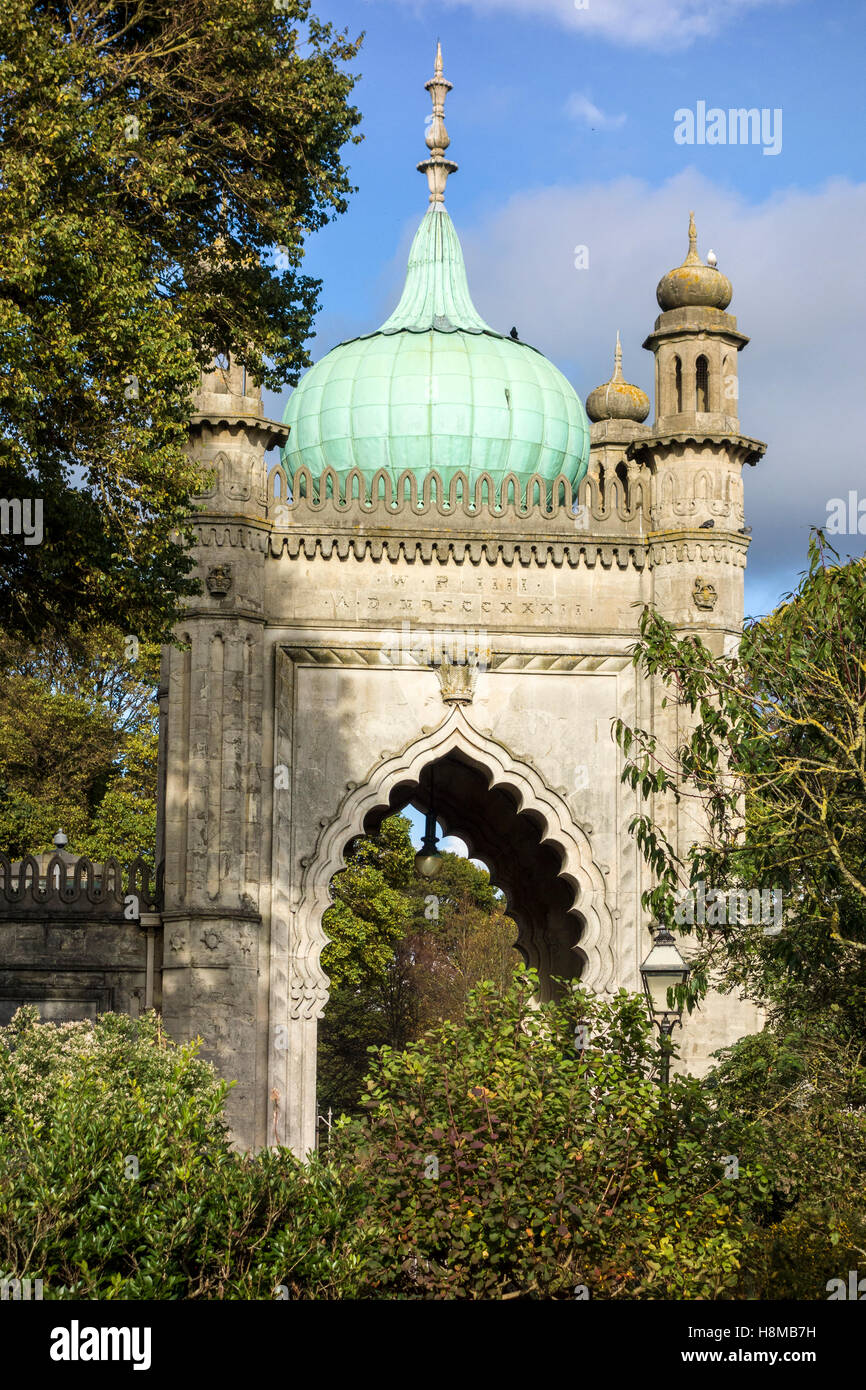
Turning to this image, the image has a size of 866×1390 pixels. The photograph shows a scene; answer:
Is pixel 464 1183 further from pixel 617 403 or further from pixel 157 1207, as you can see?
pixel 617 403

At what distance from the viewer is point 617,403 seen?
106 ft

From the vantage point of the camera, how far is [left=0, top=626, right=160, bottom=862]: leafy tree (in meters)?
39.8

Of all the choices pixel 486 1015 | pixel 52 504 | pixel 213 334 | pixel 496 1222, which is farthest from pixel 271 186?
pixel 496 1222

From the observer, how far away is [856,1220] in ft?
44.6

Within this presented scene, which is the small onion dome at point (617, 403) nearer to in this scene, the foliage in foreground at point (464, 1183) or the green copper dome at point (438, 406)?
the green copper dome at point (438, 406)

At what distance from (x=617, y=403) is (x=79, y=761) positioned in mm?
16492

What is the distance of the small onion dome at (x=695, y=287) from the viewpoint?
2712 cm

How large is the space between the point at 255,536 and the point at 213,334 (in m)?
7.54

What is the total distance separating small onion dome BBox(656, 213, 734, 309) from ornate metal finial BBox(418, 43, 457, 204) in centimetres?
617

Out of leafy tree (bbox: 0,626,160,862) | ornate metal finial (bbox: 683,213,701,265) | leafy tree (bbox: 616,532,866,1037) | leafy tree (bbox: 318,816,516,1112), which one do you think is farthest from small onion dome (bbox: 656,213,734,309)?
leafy tree (bbox: 318,816,516,1112)

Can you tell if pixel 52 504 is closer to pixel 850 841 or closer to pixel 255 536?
pixel 850 841

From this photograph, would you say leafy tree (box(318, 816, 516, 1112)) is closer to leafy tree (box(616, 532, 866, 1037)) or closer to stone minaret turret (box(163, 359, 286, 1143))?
stone minaret turret (box(163, 359, 286, 1143))

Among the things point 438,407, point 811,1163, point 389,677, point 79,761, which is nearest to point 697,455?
point 438,407

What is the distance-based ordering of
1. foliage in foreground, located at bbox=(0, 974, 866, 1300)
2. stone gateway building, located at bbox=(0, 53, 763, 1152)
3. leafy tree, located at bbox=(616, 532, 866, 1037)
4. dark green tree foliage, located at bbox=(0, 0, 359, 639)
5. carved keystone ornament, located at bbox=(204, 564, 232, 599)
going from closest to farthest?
1. foliage in foreground, located at bbox=(0, 974, 866, 1300)
2. leafy tree, located at bbox=(616, 532, 866, 1037)
3. dark green tree foliage, located at bbox=(0, 0, 359, 639)
4. stone gateway building, located at bbox=(0, 53, 763, 1152)
5. carved keystone ornament, located at bbox=(204, 564, 232, 599)
